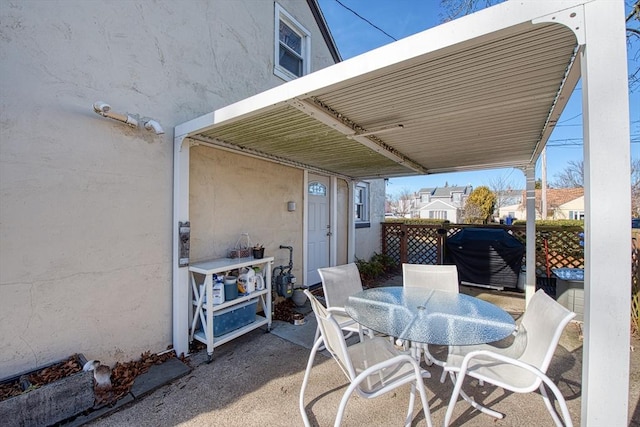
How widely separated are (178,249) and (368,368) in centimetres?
243

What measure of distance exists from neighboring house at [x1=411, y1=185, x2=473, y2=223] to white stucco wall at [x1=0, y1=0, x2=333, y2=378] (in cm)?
2876

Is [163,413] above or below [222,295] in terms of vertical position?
below

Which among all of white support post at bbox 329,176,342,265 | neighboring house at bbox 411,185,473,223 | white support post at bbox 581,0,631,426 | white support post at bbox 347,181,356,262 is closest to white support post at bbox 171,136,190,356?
white support post at bbox 581,0,631,426

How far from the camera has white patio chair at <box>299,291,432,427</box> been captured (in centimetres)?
166

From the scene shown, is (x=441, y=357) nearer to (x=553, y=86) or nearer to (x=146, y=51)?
(x=553, y=86)

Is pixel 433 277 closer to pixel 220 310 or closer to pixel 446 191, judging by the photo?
pixel 220 310

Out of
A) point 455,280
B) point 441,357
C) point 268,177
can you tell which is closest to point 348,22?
point 268,177

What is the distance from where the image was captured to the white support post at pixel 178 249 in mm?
3104

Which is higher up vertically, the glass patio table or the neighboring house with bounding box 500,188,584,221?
the neighboring house with bounding box 500,188,584,221

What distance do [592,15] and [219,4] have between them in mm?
4213

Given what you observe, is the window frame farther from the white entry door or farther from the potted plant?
the potted plant

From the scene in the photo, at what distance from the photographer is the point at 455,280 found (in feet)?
10.6

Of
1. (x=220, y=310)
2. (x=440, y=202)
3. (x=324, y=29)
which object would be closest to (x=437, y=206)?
(x=440, y=202)

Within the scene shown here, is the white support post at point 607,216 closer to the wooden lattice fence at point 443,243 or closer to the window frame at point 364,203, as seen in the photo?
the wooden lattice fence at point 443,243
